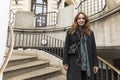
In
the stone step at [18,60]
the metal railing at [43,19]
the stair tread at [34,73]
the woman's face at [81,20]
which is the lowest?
the stair tread at [34,73]

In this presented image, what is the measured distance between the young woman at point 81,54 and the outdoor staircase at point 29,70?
1.85m

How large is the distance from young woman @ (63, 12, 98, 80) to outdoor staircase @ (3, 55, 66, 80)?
185 centimetres

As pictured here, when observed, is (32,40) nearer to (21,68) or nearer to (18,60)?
(18,60)

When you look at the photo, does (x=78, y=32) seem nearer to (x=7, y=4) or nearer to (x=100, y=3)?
(x=7, y=4)

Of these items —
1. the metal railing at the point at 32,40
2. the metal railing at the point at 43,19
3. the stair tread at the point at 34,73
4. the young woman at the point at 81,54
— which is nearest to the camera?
the young woman at the point at 81,54

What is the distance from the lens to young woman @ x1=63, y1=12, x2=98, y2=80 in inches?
147

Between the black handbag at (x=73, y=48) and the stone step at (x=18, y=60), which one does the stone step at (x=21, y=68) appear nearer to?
the stone step at (x=18, y=60)

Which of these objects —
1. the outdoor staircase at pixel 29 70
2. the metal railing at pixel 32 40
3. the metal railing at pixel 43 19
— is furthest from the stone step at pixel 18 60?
the metal railing at pixel 43 19

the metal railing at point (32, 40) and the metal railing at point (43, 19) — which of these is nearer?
the metal railing at point (32, 40)

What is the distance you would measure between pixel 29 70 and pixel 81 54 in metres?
2.70

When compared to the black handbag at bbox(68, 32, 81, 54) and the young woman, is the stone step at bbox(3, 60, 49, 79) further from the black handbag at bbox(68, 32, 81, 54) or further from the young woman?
the black handbag at bbox(68, 32, 81, 54)

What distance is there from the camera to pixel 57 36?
10.4 metres

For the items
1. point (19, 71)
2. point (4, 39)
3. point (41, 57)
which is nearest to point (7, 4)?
point (4, 39)

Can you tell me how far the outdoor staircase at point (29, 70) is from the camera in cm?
541
